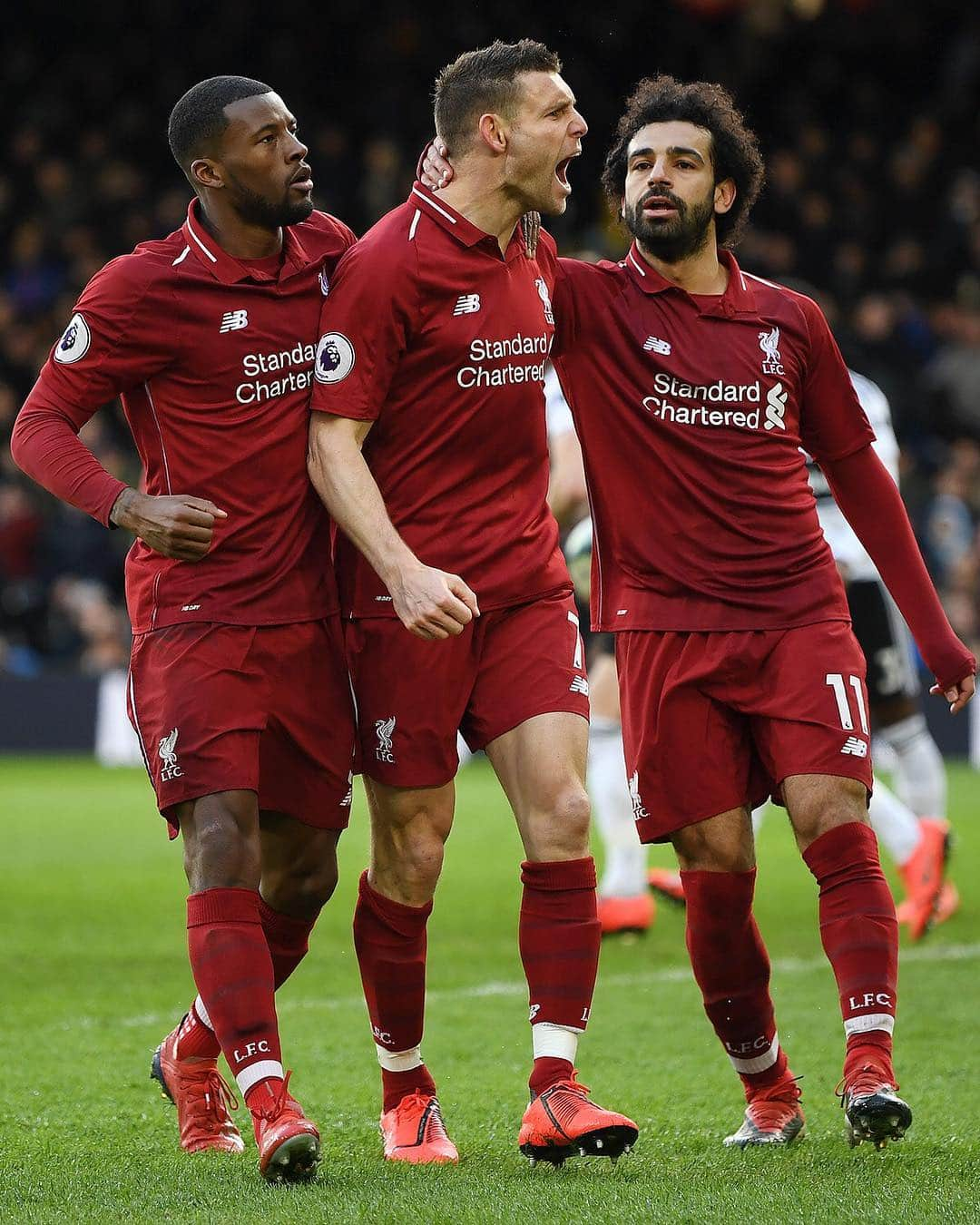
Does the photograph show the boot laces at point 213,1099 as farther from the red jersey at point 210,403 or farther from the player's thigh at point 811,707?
the player's thigh at point 811,707

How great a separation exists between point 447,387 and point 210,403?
549mm

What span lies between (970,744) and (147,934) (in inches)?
378

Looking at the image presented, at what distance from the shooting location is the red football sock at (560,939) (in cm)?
443

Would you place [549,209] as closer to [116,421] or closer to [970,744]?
[970,744]

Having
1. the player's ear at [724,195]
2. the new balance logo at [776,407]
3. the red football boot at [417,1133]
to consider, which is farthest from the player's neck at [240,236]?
the red football boot at [417,1133]

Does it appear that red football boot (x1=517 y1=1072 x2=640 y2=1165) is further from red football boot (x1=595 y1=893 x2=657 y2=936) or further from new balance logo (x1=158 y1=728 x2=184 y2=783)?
red football boot (x1=595 y1=893 x2=657 y2=936)

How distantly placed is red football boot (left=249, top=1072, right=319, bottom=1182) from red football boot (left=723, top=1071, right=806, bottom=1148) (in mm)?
1059

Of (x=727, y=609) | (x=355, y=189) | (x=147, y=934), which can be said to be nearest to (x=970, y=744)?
(x=355, y=189)

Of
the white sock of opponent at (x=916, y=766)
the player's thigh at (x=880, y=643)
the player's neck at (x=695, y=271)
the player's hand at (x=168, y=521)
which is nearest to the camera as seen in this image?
the player's hand at (x=168, y=521)

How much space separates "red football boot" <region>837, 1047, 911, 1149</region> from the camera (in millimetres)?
4074

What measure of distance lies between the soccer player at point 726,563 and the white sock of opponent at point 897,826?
10.3 feet

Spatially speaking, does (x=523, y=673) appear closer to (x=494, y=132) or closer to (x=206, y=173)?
(x=494, y=132)

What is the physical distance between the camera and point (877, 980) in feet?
14.3

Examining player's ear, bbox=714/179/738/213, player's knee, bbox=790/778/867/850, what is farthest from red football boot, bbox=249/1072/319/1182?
player's ear, bbox=714/179/738/213
